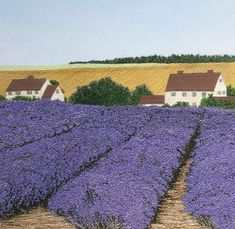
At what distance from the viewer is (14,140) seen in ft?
73.4

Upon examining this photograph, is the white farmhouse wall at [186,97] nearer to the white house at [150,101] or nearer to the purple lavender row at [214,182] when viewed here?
the white house at [150,101]

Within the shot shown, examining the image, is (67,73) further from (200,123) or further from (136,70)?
(200,123)

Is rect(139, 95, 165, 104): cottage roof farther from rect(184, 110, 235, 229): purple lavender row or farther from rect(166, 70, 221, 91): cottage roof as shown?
rect(184, 110, 235, 229): purple lavender row

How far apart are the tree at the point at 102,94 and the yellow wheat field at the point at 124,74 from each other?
3660 centimetres

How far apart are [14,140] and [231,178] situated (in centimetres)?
1131

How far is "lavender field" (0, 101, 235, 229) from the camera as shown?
12.0 m

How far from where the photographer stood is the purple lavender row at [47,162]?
13.4 metres

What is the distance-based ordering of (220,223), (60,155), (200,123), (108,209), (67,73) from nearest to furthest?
(220,223) < (108,209) < (60,155) < (200,123) < (67,73)

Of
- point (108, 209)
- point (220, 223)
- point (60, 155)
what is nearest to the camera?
point (220, 223)

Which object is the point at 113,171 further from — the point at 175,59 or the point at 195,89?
the point at 175,59

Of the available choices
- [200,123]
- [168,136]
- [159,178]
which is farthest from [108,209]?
[200,123]

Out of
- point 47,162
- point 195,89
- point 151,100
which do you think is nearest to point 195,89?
point 195,89

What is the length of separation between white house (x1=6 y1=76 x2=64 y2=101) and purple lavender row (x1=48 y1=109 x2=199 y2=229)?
250 ft

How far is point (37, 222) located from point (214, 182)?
479 centimetres
